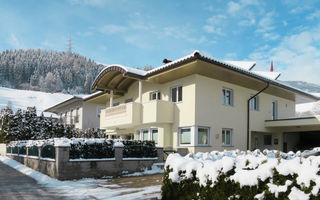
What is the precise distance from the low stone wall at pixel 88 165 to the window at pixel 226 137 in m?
5.20

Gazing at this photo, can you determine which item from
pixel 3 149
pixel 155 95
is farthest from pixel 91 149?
pixel 3 149

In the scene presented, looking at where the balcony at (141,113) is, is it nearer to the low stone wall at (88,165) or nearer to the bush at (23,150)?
the low stone wall at (88,165)

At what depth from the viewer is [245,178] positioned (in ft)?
18.1

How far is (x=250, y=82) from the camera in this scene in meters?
19.4

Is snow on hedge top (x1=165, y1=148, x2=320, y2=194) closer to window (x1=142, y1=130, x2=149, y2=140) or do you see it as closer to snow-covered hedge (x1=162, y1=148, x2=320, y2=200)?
snow-covered hedge (x1=162, y1=148, x2=320, y2=200)

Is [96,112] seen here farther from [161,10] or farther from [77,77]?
[77,77]

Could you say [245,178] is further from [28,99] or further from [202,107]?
[28,99]

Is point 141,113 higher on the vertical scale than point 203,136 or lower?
higher

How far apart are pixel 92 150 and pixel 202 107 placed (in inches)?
279

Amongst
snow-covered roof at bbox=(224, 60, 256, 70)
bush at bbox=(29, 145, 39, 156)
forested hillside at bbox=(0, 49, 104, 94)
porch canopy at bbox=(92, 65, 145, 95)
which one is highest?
forested hillside at bbox=(0, 49, 104, 94)

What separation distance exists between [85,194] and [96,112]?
2426 cm

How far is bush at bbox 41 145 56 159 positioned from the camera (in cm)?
1307

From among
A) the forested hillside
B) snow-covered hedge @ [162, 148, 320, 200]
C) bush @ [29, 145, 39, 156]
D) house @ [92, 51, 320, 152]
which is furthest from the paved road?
the forested hillside

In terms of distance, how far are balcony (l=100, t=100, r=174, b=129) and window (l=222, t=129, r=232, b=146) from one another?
11.4 ft
